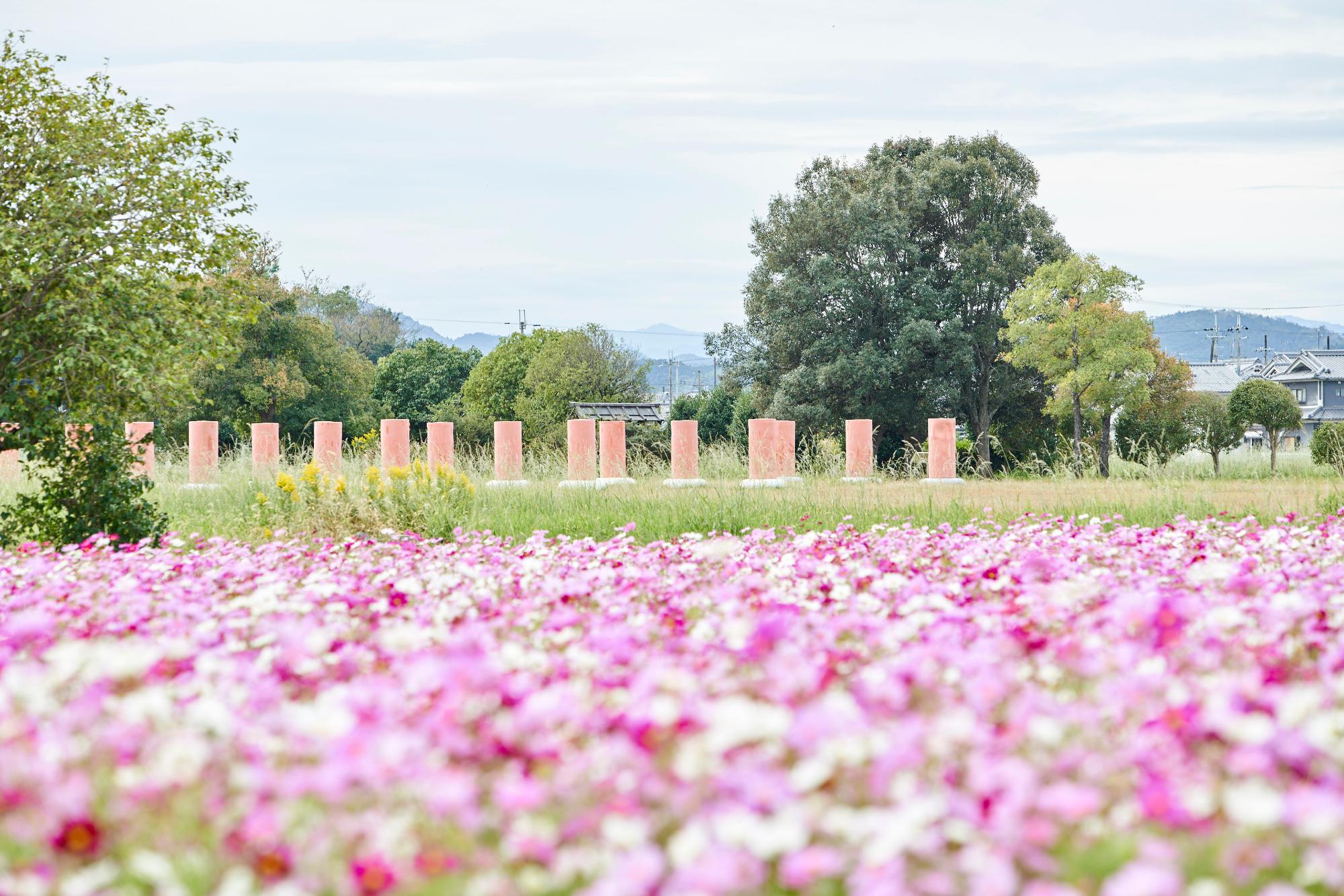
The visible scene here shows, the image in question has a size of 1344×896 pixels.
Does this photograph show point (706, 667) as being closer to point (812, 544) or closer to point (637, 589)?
point (637, 589)

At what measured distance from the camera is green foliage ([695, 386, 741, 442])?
38938mm

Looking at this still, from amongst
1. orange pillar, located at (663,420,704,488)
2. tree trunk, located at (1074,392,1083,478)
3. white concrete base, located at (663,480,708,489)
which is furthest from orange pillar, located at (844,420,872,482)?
tree trunk, located at (1074,392,1083,478)

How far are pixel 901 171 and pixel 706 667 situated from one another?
31.6m

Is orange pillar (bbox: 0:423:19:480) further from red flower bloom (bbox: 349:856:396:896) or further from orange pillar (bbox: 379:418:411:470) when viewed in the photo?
red flower bloom (bbox: 349:856:396:896)

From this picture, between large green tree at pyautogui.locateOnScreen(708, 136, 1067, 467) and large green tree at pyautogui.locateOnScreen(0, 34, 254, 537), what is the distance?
21347mm

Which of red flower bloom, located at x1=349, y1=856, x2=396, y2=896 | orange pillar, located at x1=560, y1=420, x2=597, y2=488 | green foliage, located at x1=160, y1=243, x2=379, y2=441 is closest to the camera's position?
red flower bloom, located at x1=349, y1=856, x2=396, y2=896

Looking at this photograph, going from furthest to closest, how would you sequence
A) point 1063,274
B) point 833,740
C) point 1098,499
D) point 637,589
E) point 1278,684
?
point 1063,274 < point 1098,499 < point 637,589 < point 1278,684 < point 833,740

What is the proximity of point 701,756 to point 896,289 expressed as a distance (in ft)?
98.7

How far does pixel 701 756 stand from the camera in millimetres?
2426

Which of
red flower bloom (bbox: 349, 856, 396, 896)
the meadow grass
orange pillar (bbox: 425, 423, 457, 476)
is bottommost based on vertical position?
the meadow grass

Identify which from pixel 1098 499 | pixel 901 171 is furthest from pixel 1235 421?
pixel 1098 499

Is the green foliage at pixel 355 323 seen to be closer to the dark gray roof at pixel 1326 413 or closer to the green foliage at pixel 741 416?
the green foliage at pixel 741 416

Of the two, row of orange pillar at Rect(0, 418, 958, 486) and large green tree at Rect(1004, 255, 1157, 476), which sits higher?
large green tree at Rect(1004, 255, 1157, 476)

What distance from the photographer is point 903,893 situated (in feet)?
6.80
